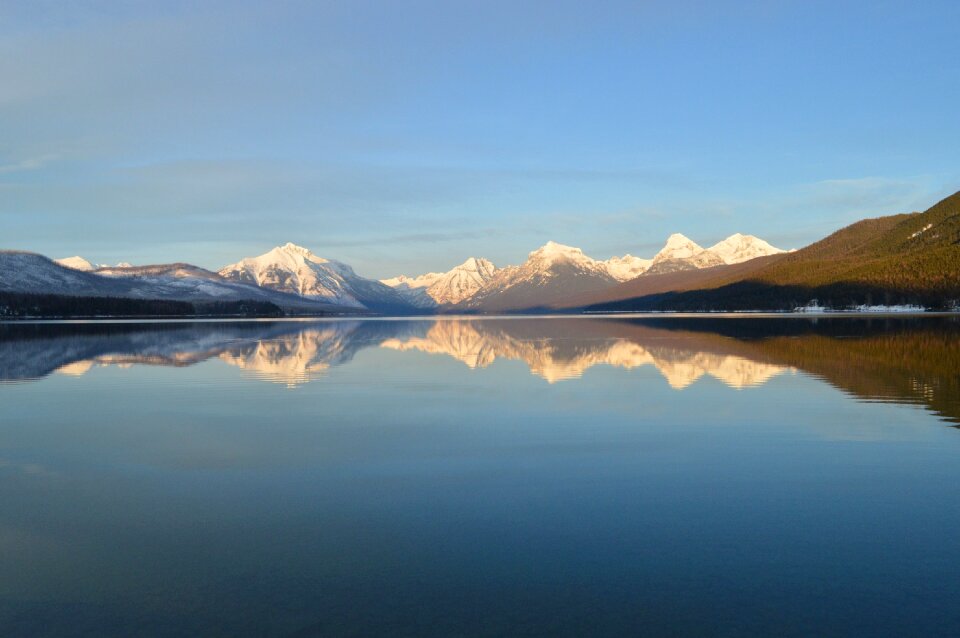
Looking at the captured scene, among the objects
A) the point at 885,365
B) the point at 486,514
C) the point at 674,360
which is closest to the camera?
the point at 486,514

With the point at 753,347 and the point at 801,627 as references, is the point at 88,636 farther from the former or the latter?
the point at 753,347

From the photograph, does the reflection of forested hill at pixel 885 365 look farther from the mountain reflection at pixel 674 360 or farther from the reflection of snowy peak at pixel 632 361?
the reflection of snowy peak at pixel 632 361

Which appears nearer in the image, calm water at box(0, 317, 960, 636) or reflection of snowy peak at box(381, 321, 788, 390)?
calm water at box(0, 317, 960, 636)

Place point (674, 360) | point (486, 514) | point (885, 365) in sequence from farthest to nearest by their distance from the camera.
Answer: point (674, 360)
point (885, 365)
point (486, 514)

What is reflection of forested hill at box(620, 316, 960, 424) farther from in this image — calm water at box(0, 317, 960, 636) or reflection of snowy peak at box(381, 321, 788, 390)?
reflection of snowy peak at box(381, 321, 788, 390)

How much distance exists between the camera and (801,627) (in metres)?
9.31

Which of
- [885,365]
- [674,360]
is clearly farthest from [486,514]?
[885,365]

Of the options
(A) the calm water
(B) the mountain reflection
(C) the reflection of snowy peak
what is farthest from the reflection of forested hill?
(C) the reflection of snowy peak

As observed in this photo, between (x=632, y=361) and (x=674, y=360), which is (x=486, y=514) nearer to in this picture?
(x=632, y=361)

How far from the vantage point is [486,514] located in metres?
14.4

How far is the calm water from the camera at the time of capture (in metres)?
9.93

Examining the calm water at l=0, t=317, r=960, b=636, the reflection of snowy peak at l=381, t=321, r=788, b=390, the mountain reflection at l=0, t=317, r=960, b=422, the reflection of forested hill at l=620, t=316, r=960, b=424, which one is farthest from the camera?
the reflection of snowy peak at l=381, t=321, r=788, b=390

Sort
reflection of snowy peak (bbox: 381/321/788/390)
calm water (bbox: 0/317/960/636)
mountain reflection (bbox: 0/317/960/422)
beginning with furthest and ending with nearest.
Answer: reflection of snowy peak (bbox: 381/321/788/390) < mountain reflection (bbox: 0/317/960/422) < calm water (bbox: 0/317/960/636)

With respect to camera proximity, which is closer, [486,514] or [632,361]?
[486,514]
